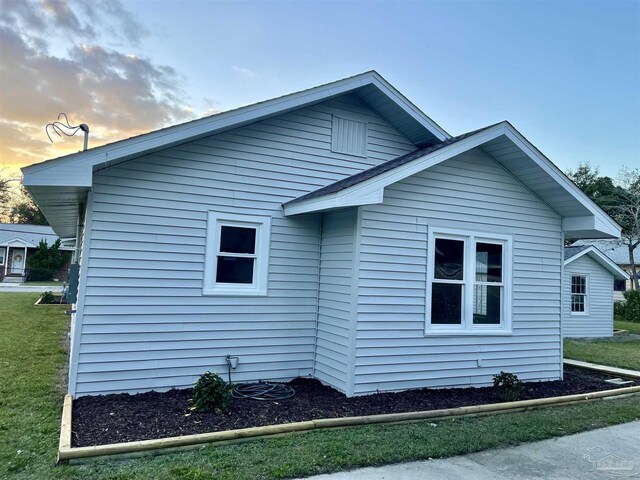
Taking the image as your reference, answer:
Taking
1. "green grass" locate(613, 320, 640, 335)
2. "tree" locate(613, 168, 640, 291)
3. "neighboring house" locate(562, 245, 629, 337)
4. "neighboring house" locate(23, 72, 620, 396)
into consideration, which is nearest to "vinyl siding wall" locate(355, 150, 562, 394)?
"neighboring house" locate(23, 72, 620, 396)

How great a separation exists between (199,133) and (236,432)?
3.88 meters

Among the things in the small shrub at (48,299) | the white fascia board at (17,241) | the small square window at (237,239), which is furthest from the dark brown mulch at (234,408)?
the white fascia board at (17,241)

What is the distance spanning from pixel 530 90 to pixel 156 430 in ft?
44.9

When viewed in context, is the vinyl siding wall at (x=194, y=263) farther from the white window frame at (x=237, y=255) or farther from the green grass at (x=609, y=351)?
the green grass at (x=609, y=351)

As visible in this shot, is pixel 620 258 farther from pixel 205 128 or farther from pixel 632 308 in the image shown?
pixel 205 128

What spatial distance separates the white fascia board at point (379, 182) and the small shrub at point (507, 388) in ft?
10.9

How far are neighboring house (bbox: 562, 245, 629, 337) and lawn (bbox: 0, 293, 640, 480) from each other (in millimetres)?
9959

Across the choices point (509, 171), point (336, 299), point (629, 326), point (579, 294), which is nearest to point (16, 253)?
point (336, 299)

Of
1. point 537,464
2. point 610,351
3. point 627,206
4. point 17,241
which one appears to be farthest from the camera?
point 17,241

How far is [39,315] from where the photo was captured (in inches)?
561

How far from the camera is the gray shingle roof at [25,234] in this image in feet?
114

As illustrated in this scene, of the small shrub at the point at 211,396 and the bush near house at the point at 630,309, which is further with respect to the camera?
the bush near house at the point at 630,309

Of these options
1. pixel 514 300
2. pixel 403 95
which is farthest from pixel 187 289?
pixel 514 300

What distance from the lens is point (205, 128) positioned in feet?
19.9
